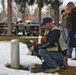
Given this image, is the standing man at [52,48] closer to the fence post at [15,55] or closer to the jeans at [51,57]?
the jeans at [51,57]

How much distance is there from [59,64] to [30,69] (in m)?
0.80

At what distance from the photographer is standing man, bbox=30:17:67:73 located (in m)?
7.81

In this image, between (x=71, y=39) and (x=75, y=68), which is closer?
(x=75, y=68)

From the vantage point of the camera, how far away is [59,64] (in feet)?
27.8

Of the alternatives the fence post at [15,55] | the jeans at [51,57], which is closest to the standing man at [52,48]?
the jeans at [51,57]

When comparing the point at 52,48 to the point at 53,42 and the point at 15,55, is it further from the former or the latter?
the point at 15,55

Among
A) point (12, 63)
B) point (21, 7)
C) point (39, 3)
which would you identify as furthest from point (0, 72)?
point (21, 7)

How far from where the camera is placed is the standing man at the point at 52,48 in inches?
307

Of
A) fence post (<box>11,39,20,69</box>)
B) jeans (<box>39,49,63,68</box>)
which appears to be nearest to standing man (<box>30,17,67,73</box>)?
jeans (<box>39,49,63,68</box>)

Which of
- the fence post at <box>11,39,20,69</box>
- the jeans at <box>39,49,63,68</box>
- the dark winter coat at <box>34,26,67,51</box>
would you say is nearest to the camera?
the dark winter coat at <box>34,26,67,51</box>

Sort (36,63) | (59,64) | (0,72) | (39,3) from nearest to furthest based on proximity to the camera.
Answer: (0,72) < (59,64) < (36,63) < (39,3)

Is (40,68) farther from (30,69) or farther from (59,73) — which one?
(59,73)

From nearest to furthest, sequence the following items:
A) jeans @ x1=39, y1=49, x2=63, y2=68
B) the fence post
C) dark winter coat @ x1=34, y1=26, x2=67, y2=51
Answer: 1. dark winter coat @ x1=34, y1=26, x2=67, y2=51
2. jeans @ x1=39, y1=49, x2=63, y2=68
3. the fence post

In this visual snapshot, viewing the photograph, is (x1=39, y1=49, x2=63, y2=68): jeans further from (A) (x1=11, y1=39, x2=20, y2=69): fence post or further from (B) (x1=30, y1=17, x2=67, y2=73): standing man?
(A) (x1=11, y1=39, x2=20, y2=69): fence post
